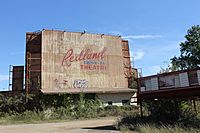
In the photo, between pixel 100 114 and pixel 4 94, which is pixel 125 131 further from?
pixel 4 94

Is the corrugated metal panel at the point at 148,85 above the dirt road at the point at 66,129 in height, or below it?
above

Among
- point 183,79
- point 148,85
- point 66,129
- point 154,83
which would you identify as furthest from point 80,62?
point 183,79

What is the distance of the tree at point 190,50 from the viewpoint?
5588 cm

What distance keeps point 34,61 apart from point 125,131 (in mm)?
23846

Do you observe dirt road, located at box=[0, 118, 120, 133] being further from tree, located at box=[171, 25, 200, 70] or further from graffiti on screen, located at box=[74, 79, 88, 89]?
tree, located at box=[171, 25, 200, 70]

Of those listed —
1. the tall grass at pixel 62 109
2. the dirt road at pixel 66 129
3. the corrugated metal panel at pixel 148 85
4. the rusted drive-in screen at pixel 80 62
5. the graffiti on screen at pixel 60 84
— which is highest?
the rusted drive-in screen at pixel 80 62

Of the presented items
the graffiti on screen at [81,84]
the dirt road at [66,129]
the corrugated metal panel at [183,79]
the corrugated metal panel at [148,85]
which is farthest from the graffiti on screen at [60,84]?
the corrugated metal panel at [183,79]

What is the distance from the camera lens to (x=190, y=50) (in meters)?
57.3

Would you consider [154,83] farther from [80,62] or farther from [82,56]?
[82,56]

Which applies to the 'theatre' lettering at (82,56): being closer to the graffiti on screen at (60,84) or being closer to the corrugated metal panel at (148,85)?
the graffiti on screen at (60,84)

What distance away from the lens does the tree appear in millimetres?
55875

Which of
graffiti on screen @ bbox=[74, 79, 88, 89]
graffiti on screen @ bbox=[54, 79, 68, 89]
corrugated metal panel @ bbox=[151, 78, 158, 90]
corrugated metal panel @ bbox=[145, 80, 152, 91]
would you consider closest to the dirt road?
corrugated metal panel @ bbox=[145, 80, 152, 91]

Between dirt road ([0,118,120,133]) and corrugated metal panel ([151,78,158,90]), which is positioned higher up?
corrugated metal panel ([151,78,158,90])

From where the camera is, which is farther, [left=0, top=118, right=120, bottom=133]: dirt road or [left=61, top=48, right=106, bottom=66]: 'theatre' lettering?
[left=61, top=48, right=106, bottom=66]: 'theatre' lettering
